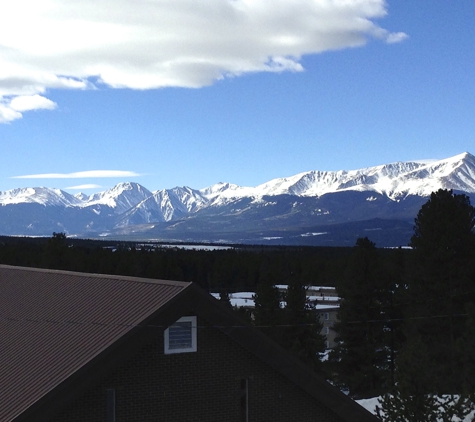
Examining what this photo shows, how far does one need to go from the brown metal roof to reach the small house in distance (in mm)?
34

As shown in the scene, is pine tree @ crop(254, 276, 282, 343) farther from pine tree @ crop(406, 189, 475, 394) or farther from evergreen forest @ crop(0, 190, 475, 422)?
pine tree @ crop(406, 189, 475, 394)

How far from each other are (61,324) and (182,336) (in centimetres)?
291

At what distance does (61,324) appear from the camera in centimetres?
1584

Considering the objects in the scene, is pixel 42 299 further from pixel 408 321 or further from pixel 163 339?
pixel 408 321

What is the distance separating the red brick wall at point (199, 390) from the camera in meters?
14.1

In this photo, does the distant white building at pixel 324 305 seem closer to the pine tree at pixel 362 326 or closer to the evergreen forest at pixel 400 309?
the evergreen forest at pixel 400 309

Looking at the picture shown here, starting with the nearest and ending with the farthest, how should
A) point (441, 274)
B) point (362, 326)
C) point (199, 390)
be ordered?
point (199, 390), point (441, 274), point (362, 326)

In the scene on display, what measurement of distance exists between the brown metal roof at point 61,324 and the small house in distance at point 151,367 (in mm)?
34

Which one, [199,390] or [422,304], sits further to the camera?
[422,304]

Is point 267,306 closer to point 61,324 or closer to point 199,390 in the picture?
point 61,324

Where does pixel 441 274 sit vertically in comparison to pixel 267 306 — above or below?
above

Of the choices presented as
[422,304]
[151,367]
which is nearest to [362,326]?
[422,304]

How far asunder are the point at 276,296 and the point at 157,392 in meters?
45.1

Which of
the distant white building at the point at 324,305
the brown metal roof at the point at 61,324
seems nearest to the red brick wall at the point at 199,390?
the brown metal roof at the point at 61,324
